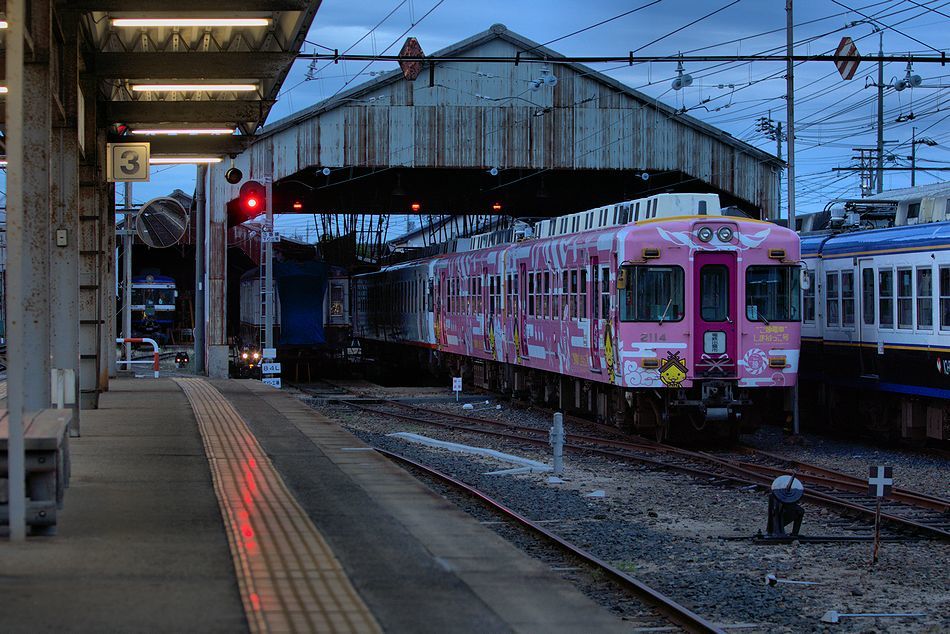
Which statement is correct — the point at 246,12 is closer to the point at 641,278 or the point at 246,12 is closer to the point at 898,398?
the point at 641,278

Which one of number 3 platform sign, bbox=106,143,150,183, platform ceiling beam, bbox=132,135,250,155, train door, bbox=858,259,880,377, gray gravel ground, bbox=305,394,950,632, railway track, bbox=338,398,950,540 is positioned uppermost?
platform ceiling beam, bbox=132,135,250,155

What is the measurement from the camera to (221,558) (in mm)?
7875

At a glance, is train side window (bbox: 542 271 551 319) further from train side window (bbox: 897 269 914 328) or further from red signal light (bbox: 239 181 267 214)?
red signal light (bbox: 239 181 267 214)

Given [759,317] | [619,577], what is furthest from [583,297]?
[619,577]

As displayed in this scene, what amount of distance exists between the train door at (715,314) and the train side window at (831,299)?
3.21 m

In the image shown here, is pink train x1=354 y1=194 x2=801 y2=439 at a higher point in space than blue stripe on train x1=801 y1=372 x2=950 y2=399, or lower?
higher

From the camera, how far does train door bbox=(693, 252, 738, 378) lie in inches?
693

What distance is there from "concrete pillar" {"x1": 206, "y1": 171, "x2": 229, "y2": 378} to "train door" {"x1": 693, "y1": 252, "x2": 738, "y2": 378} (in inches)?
642

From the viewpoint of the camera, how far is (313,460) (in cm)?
1348

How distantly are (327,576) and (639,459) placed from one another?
8952mm

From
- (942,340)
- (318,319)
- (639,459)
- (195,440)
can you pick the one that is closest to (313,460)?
(195,440)

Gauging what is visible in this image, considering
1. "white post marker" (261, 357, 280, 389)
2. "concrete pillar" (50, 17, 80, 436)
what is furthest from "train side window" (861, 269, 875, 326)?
"white post marker" (261, 357, 280, 389)

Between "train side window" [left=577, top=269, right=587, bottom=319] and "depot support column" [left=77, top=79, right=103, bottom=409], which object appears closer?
"depot support column" [left=77, top=79, right=103, bottom=409]

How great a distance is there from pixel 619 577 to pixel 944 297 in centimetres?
984
